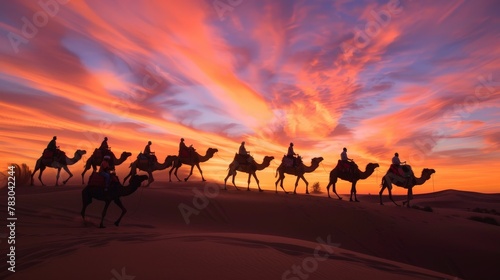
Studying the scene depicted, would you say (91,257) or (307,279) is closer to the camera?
(307,279)

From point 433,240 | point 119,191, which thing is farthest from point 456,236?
point 119,191

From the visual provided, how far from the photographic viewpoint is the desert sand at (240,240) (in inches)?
244

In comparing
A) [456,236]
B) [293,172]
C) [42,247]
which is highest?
[293,172]

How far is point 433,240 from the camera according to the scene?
15.7m

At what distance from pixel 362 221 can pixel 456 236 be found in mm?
4212

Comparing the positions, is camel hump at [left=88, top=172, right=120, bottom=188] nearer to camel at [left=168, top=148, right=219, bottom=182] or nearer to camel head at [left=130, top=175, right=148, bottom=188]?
camel head at [left=130, top=175, right=148, bottom=188]

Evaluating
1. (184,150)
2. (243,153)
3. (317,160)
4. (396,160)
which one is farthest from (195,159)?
(396,160)

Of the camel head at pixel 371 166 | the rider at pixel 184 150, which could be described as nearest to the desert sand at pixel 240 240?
the camel head at pixel 371 166

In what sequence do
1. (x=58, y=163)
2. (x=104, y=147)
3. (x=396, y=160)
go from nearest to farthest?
(x=396, y=160) → (x=104, y=147) → (x=58, y=163)

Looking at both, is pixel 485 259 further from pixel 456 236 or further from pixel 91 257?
pixel 91 257

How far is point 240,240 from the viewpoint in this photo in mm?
8945

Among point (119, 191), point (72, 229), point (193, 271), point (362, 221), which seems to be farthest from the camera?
point (362, 221)

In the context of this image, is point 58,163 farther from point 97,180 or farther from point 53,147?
point 97,180

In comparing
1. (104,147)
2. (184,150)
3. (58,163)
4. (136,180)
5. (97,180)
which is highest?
(184,150)
